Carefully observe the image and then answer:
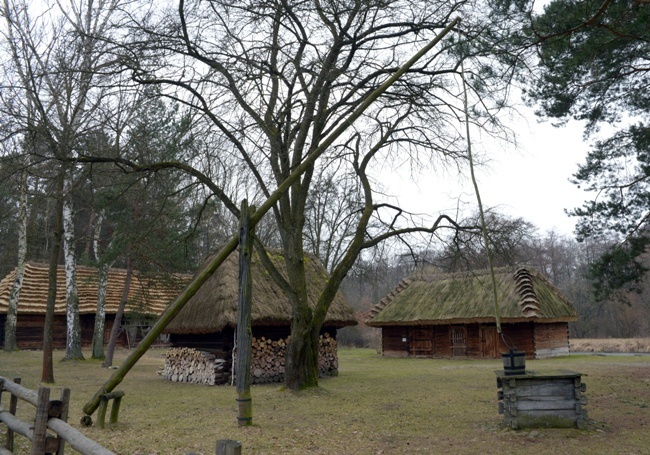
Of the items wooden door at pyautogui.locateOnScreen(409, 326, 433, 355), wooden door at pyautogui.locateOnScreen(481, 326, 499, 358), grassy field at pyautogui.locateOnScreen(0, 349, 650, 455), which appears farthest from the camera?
wooden door at pyautogui.locateOnScreen(409, 326, 433, 355)

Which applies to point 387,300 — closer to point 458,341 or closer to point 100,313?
point 458,341

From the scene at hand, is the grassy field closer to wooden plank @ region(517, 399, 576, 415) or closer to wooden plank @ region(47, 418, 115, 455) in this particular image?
wooden plank @ region(517, 399, 576, 415)

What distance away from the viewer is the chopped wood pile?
14.9 meters

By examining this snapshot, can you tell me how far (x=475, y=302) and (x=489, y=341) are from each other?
1.81m

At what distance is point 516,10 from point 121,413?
367 inches

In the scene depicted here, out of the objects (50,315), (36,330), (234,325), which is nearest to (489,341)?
(234,325)

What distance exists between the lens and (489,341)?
24.8m

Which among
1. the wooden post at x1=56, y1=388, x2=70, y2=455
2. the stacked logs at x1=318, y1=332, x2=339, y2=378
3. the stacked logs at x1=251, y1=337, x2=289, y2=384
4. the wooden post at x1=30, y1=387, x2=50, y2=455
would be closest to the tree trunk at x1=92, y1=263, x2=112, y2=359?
the stacked logs at x1=251, y1=337, x2=289, y2=384

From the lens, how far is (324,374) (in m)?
16.5

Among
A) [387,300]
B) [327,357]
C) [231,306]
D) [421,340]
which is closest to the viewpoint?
[231,306]

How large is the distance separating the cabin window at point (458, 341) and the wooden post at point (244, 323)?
19.2 meters

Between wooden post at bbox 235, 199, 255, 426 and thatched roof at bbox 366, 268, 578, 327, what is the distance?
15.1 metres

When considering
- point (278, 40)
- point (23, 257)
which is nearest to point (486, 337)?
point (278, 40)

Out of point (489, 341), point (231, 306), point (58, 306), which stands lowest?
point (489, 341)
